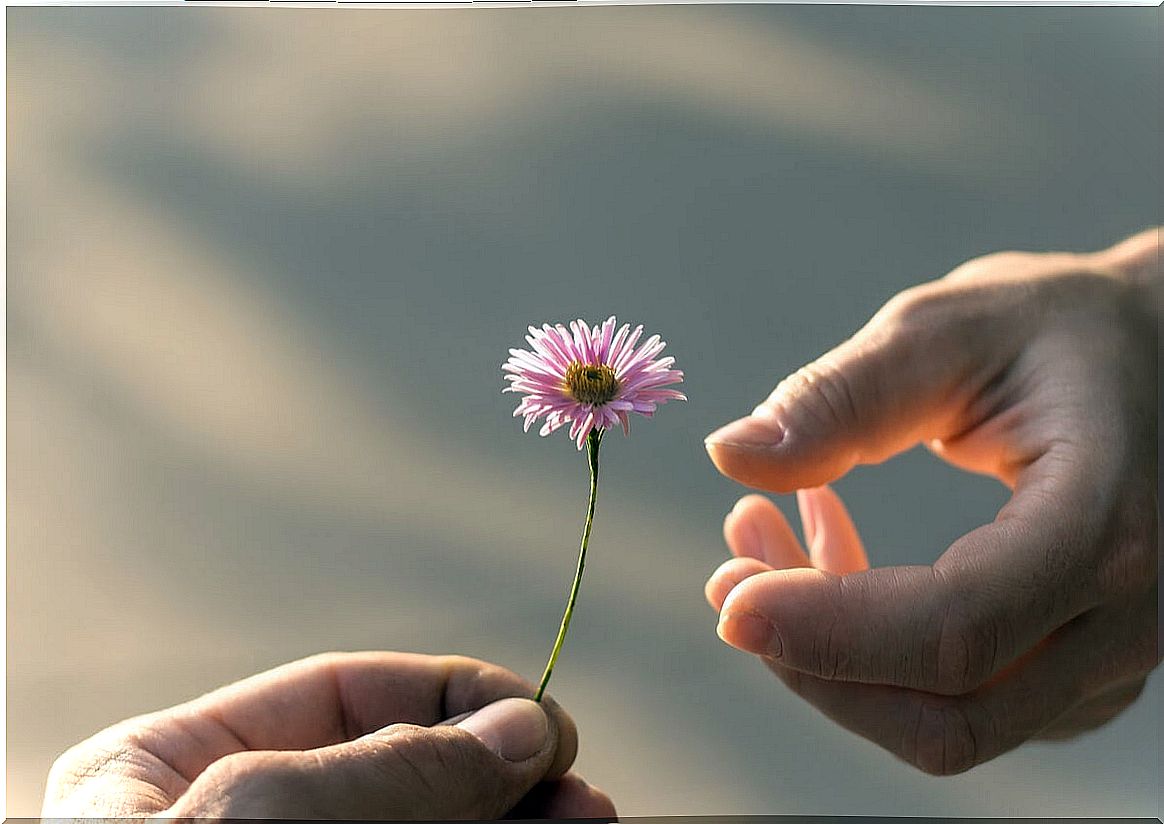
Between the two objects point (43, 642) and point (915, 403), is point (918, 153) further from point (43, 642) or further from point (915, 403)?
point (43, 642)

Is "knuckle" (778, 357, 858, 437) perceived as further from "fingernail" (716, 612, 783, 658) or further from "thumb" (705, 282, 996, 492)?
"fingernail" (716, 612, 783, 658)

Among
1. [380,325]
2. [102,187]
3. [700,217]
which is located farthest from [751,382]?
[102,187]

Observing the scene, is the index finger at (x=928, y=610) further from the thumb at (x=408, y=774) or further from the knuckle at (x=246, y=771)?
the knuckle at (x=246, y=771)

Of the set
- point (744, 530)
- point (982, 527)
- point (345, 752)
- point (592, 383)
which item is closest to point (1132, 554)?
point (982, 527)

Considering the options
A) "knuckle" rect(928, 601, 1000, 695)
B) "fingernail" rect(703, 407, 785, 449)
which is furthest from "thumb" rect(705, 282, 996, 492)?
"knuckle" rect(928, 601, 1000, 695)

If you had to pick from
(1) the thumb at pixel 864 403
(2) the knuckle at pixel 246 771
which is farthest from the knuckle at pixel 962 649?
(2) the knuckle at pixel 246 771

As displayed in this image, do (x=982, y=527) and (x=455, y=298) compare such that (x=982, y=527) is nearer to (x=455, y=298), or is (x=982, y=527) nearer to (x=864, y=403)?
(x=864, y=403)
